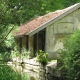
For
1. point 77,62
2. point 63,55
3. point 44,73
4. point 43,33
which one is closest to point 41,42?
point 43,33

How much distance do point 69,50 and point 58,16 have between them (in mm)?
7450

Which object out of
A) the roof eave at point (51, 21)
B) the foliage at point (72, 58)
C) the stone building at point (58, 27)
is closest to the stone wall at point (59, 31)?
the stone building at point (58, 27)

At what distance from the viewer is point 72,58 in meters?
14.7

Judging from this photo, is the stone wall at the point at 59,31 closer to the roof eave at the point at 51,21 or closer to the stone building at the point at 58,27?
the stone building at the point at 58,27

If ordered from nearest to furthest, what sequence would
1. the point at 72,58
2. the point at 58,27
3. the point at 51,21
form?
1. the point at 72,58
2. the point at 51,21
3. the point at 58,27

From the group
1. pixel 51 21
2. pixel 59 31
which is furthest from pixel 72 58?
pixel 59 31

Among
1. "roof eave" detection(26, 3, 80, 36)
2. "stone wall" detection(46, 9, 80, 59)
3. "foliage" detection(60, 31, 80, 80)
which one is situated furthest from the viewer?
"stone wall" detection(46, 9, 80, 59)

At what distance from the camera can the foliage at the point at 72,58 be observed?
47.2ft

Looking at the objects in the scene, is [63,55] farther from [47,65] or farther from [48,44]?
[48,44]

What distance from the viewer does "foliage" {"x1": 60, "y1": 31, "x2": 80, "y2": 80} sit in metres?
14.4

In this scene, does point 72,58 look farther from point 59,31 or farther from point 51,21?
point 59,31

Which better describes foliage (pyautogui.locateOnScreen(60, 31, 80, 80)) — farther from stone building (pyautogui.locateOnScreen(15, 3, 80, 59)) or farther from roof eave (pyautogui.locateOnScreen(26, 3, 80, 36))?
stone building (pyautogui.locateOnScreen(15, 3, 80, 59))

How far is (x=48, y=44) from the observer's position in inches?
896

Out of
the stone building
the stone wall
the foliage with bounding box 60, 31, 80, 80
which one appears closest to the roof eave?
the stone building
